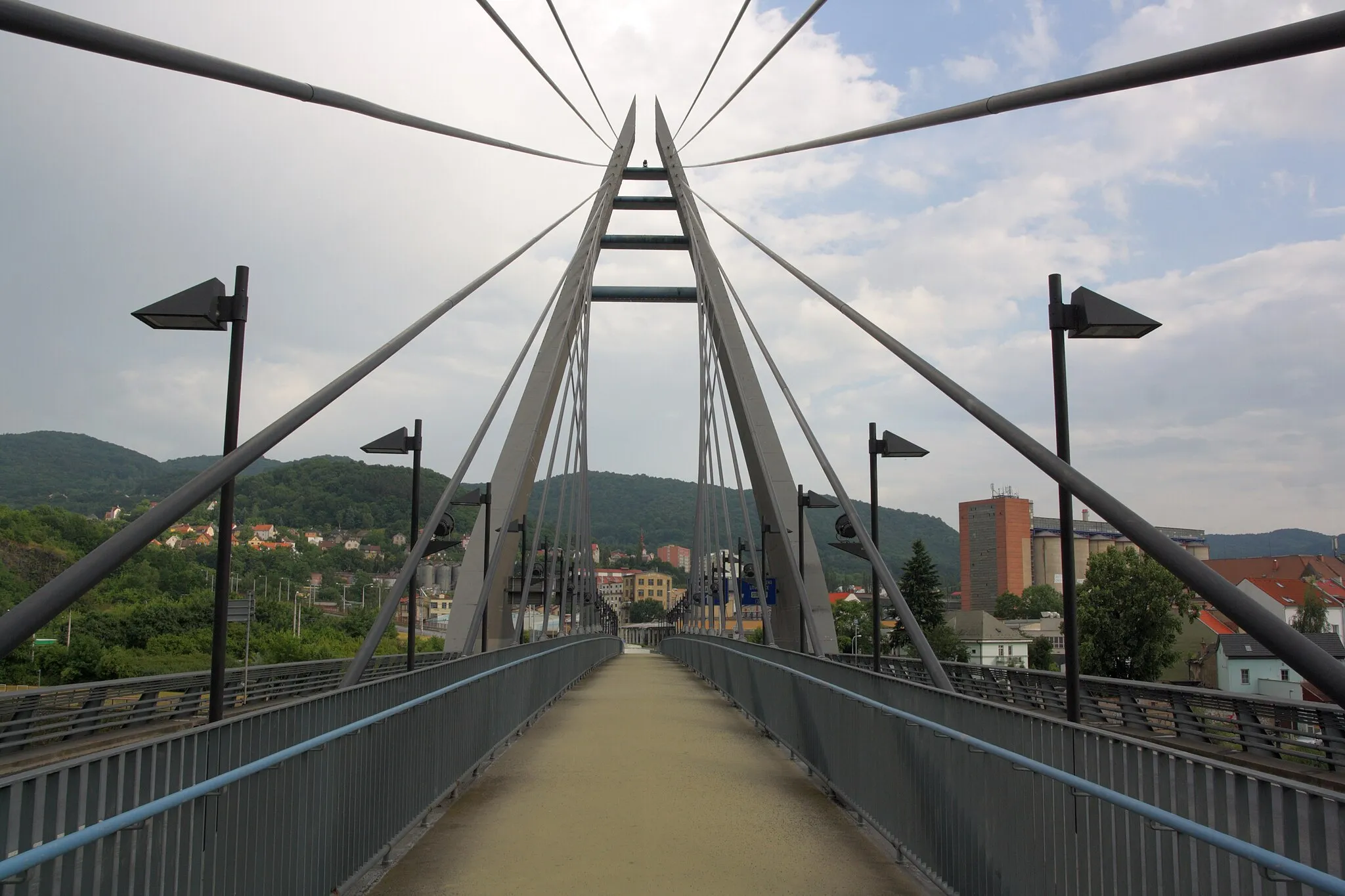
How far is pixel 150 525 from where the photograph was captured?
5.81m

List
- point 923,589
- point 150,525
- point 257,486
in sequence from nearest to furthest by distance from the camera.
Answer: point 150,525, point 923,589, point 257,486

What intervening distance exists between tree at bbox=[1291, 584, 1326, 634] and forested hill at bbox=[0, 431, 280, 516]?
8936cm

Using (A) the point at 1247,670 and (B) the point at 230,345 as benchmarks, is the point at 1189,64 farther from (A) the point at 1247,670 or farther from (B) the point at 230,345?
(A) the point at 1247,670

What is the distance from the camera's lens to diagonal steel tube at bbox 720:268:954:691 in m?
10.8

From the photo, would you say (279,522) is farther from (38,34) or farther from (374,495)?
(38,34)

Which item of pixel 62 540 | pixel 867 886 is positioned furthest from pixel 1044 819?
pixel 62 540

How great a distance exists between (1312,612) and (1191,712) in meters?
63.6

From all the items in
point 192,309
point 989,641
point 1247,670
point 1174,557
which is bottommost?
point 989,641

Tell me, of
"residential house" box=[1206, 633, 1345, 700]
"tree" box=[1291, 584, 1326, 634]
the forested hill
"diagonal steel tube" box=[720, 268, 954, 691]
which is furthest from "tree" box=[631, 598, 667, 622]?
"diagonal steel tube" box=[720, 268, 954, 691]

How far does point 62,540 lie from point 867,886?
3203 inches

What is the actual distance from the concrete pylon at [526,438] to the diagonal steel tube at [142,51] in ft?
65.4

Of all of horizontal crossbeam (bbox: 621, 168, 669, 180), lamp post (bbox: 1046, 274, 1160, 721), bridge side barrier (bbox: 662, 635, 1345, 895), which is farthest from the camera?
horizontal crossbeam (bbox: 621, 168, 669, 180)

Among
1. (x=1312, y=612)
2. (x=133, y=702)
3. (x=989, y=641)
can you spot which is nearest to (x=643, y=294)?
(x=133, y=702)

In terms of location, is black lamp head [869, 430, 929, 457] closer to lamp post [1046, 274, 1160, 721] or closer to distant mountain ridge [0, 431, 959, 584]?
lamp post [1046, 274, 1160, 721]
